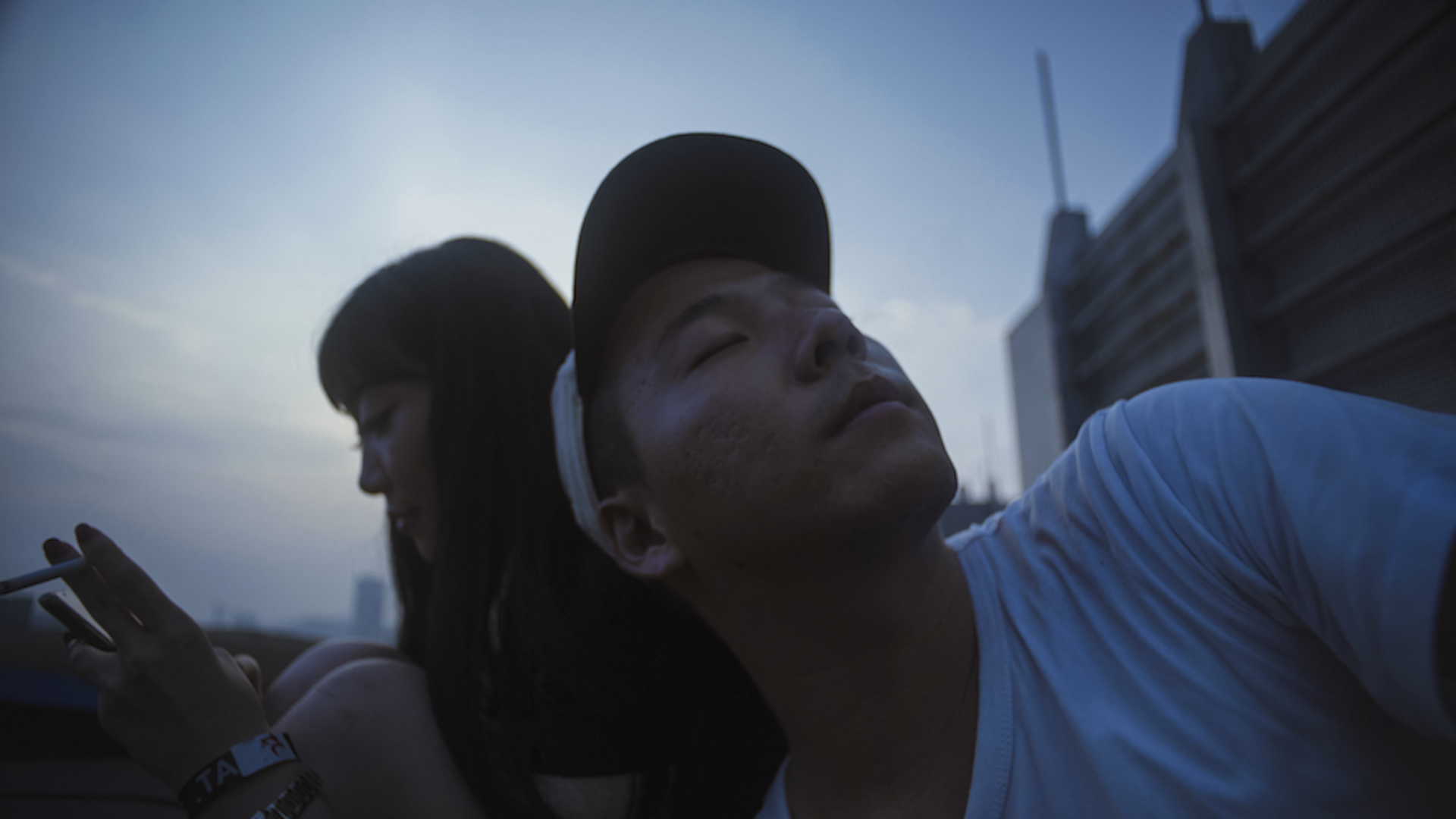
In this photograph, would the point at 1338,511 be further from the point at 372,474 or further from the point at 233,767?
the point at 372,474

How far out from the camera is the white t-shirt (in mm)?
759

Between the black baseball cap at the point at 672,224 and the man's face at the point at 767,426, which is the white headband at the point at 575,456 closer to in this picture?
the black baseball cap at the point at 672,224

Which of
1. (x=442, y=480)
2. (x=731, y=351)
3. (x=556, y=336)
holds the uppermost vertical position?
(x=556, y=336)

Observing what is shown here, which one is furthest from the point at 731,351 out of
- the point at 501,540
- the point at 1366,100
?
the point at 1366,100

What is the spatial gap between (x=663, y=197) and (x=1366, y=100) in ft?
17.6

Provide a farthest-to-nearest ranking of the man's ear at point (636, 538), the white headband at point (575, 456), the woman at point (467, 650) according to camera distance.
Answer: the white headband at point (575, 456) → the man's ear at point (636, 538) → the woman at point (467, 650)

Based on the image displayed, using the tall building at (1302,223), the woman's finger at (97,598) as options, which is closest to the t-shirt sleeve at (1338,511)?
the woman's finger at (97,598)

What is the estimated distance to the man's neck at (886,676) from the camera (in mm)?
1146

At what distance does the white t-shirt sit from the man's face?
312 millimetres

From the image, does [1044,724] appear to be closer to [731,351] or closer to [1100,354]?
[731,351]

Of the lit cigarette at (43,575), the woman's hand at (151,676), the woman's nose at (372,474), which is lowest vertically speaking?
the woman's hand at (151,676)

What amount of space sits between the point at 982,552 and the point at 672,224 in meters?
1.02

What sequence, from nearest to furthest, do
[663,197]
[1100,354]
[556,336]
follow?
[663,197] < [556,336] < [1100,354]

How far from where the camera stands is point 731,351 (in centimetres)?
126
